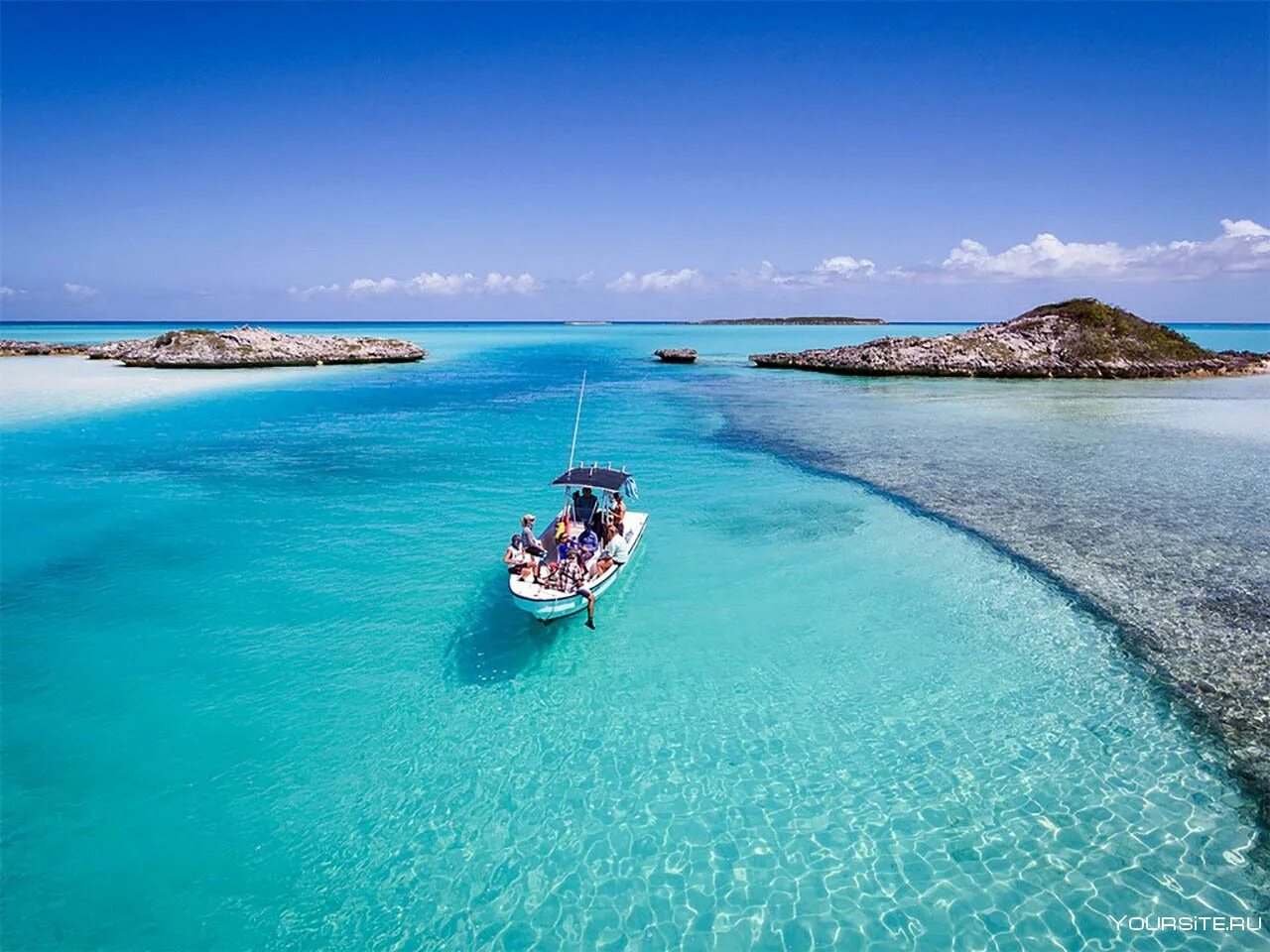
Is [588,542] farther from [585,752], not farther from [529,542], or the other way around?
[585,752]

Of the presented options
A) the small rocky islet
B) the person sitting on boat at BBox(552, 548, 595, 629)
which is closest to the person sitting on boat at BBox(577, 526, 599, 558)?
the person sitting on boat at BBox(552, 548, 595, 629)

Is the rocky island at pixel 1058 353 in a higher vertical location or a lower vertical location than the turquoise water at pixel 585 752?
higher

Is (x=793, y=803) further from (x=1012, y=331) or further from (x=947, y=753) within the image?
(x=1012, y=331)

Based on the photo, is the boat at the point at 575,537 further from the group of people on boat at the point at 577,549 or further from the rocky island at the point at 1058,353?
the rocky island at the point at 1058,353

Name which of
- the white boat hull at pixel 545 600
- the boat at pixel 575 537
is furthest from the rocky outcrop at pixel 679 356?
the white boat hull at pixel 545 600

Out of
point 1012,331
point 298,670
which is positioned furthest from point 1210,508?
point 1012,331

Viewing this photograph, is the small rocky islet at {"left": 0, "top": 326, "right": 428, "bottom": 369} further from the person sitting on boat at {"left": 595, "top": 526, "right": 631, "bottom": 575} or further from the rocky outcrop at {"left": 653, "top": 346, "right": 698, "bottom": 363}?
the person sitting on boat at {"left": 595, "top": 526, "right": 631, "bottom": 575}

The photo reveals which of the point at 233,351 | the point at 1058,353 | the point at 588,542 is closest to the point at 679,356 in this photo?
the point at 1058,353
